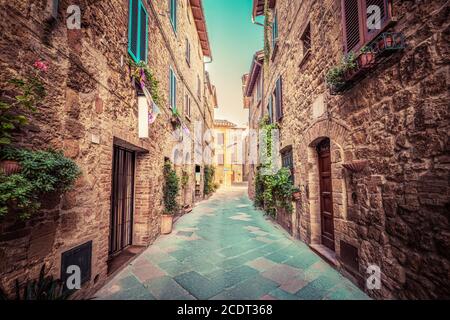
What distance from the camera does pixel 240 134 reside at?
2872 cm

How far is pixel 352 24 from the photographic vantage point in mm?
2996

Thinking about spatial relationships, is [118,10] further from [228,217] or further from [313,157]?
[228,217]

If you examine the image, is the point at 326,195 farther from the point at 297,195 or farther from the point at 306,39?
the point at 306,39

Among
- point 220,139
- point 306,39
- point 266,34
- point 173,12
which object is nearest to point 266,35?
point 266,34

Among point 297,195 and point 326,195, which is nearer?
point 326,195

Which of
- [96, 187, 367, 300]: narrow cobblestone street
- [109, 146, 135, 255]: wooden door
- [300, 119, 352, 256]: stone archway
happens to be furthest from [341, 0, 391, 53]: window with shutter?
[109, 146, 135, 255]: wooden door

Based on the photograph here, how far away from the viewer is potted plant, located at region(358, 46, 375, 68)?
233 centimetres

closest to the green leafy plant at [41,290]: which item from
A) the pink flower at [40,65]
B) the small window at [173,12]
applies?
the pink flower at [40,65]

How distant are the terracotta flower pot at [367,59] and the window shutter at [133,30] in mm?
3695

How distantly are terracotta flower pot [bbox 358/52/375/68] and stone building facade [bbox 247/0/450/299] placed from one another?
0.19 ft

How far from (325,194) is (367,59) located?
2603mm

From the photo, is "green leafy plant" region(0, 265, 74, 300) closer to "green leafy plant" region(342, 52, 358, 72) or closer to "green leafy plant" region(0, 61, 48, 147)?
"green leafy plant" region(0, 61, 48, 147)

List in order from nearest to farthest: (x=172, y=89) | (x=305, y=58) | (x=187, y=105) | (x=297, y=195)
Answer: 1. (x=305, y=58)
2. (x=297, y=195)
3. (x=172, y=89)
4. (x=187, y=105)
